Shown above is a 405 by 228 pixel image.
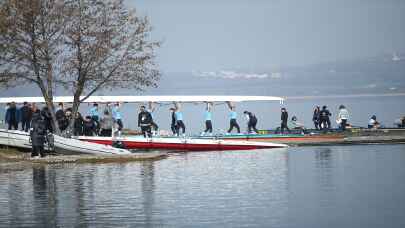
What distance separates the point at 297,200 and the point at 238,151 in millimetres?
19461

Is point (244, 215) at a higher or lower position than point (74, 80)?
lower

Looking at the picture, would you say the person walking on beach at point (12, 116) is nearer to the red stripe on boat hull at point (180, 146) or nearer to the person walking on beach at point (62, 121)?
the person walking on beach at point (62, 121)

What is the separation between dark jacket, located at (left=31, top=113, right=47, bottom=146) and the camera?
37062 millimetres

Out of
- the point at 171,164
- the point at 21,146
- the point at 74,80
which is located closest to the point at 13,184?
the point at 171,164

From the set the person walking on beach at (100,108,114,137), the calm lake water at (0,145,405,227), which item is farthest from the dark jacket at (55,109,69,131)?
the calm lake water at (0,145,405,227)

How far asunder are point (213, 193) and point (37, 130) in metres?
12.3

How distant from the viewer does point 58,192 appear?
27.9m

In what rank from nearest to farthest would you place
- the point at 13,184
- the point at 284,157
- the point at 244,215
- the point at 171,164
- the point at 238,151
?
the point at 244,215 → the point at 13,184 → the point at 171,164 → the point at 284,157 → the point at 238,151

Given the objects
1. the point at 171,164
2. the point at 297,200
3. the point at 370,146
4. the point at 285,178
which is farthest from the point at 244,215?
the point at 370,146

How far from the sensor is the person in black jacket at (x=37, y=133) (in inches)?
1460

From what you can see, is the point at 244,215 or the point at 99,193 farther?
the point at 99,193

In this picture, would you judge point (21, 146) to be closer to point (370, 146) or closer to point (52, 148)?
point (52, 148)

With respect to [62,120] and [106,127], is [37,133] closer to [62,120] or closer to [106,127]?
[62,120]

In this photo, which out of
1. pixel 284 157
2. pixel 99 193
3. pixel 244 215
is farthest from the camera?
pixel 284 157
